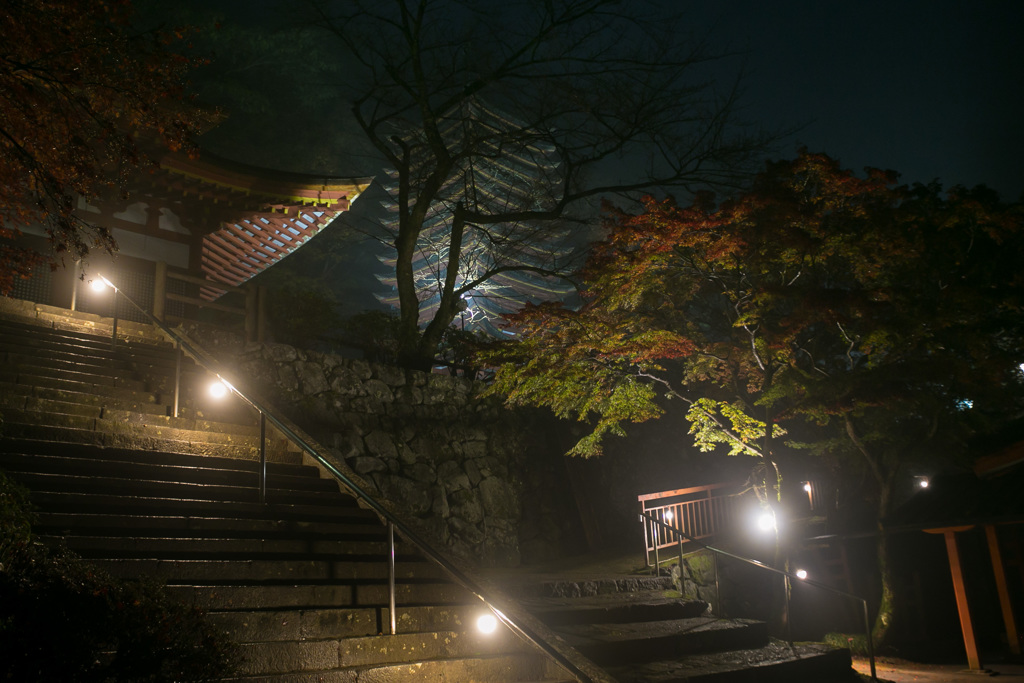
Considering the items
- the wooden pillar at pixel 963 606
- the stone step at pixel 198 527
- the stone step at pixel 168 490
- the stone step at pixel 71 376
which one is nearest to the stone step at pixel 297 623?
the stone step at pixel 198 527

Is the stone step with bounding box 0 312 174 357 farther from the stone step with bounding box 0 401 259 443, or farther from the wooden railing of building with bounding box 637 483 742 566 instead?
the wooden railing of building with bounding box 637 483 742 566

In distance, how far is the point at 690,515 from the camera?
12.8m

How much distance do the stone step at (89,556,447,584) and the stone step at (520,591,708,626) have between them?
5.72ft

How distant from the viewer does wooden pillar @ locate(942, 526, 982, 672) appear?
1044cm

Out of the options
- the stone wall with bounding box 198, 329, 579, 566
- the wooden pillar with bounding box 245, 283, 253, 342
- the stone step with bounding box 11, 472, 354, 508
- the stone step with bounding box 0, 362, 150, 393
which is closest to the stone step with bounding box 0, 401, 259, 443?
the stone step with bounding box 0, 362, 150, 393

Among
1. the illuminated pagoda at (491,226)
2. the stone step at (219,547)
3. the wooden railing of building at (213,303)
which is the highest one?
the illuminated pagoda at (491,226)

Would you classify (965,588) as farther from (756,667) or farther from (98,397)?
(98,397)

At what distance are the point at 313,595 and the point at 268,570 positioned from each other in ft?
1.44

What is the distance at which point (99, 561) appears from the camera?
4.77 metres

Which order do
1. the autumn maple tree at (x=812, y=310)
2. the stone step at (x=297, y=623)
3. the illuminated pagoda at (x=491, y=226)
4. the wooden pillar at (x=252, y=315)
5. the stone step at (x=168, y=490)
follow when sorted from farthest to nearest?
the illuminated pagoda at (x=491, y=226) < the wooden pillar at (x=252, y=315) < the autumn maple tree at (x=812, y=310) < the stone step at (x=168, y=490) < the stone step at (x=297, y=623)

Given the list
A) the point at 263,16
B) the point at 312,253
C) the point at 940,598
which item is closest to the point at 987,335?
the point at 940,598

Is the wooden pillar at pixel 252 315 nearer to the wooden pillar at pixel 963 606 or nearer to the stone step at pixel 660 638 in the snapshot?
the stone step at pixel 660 638

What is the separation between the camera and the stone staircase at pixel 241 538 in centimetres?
492

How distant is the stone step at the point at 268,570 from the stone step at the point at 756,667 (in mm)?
2173
